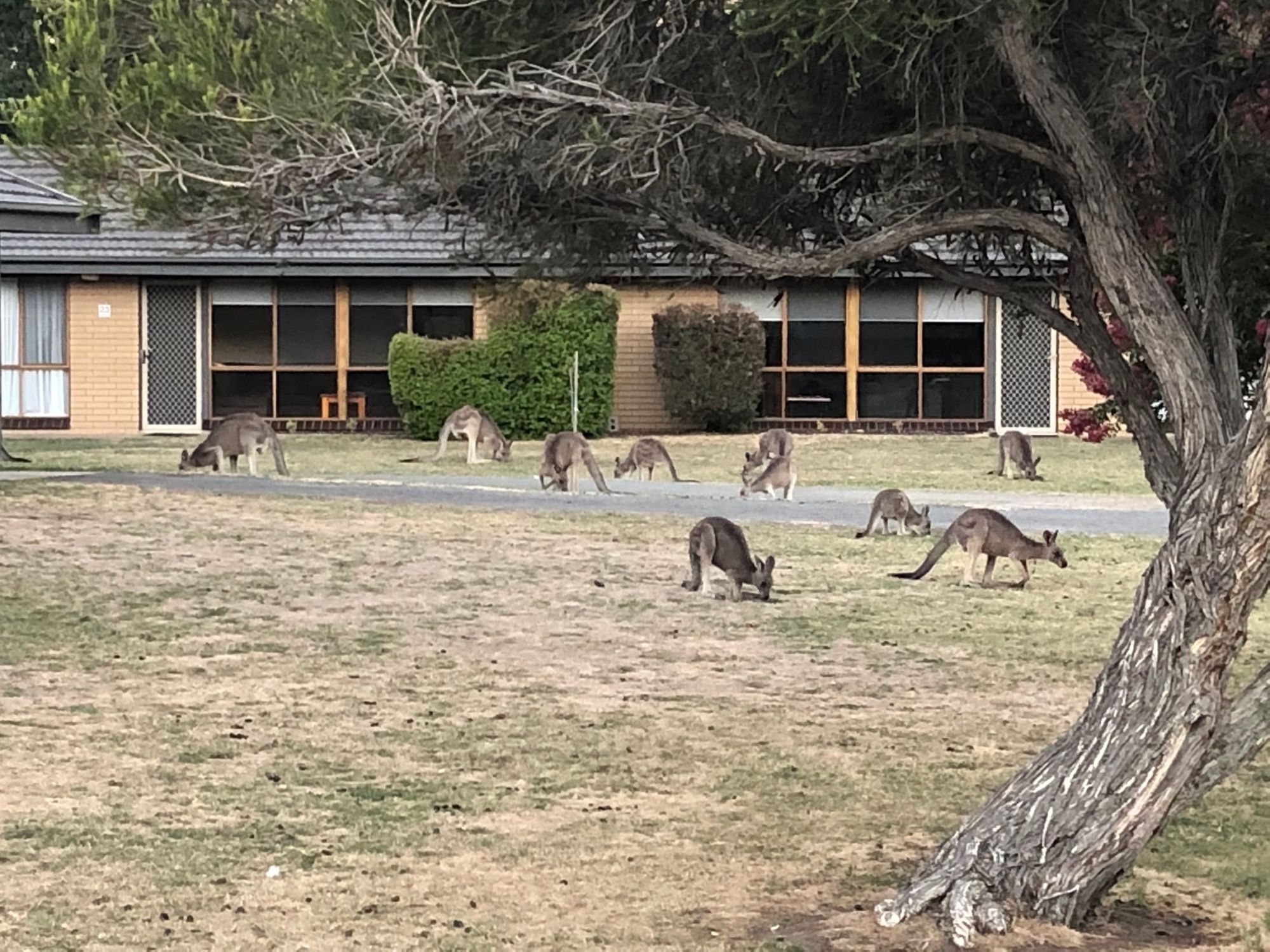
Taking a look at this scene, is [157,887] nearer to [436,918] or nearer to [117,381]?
[436,918]

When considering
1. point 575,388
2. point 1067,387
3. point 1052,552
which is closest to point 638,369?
point 575,388

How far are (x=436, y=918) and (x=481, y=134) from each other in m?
2.84

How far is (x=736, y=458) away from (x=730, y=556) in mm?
15838

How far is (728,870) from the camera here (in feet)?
24.4

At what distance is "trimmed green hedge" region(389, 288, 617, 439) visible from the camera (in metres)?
34.0

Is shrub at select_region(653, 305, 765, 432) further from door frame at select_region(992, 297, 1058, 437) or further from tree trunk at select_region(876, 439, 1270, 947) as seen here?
tree trunk at select_region(876, 439, 1270, 947)

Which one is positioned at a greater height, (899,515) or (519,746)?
(899,515)

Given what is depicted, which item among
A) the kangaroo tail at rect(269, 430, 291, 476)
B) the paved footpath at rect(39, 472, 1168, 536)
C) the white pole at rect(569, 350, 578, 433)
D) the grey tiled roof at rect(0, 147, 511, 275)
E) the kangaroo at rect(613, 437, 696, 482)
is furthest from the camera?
the grey tiled roof at rect(0, 147, 511, 275)

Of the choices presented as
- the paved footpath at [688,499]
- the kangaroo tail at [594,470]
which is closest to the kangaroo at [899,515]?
the paved footpath at [688,499]

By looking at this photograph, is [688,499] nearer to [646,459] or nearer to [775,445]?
[646,459]

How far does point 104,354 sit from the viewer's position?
1453 inches

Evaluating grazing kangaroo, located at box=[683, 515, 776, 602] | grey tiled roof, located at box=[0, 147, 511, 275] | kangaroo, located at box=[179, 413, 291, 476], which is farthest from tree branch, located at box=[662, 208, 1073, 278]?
grey tiled roof, located at box=[0, 147, 511, 275]

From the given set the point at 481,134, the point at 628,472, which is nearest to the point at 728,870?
the point at 481,134

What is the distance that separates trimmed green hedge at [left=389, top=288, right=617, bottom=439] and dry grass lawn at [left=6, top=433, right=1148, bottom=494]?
0.82 m
